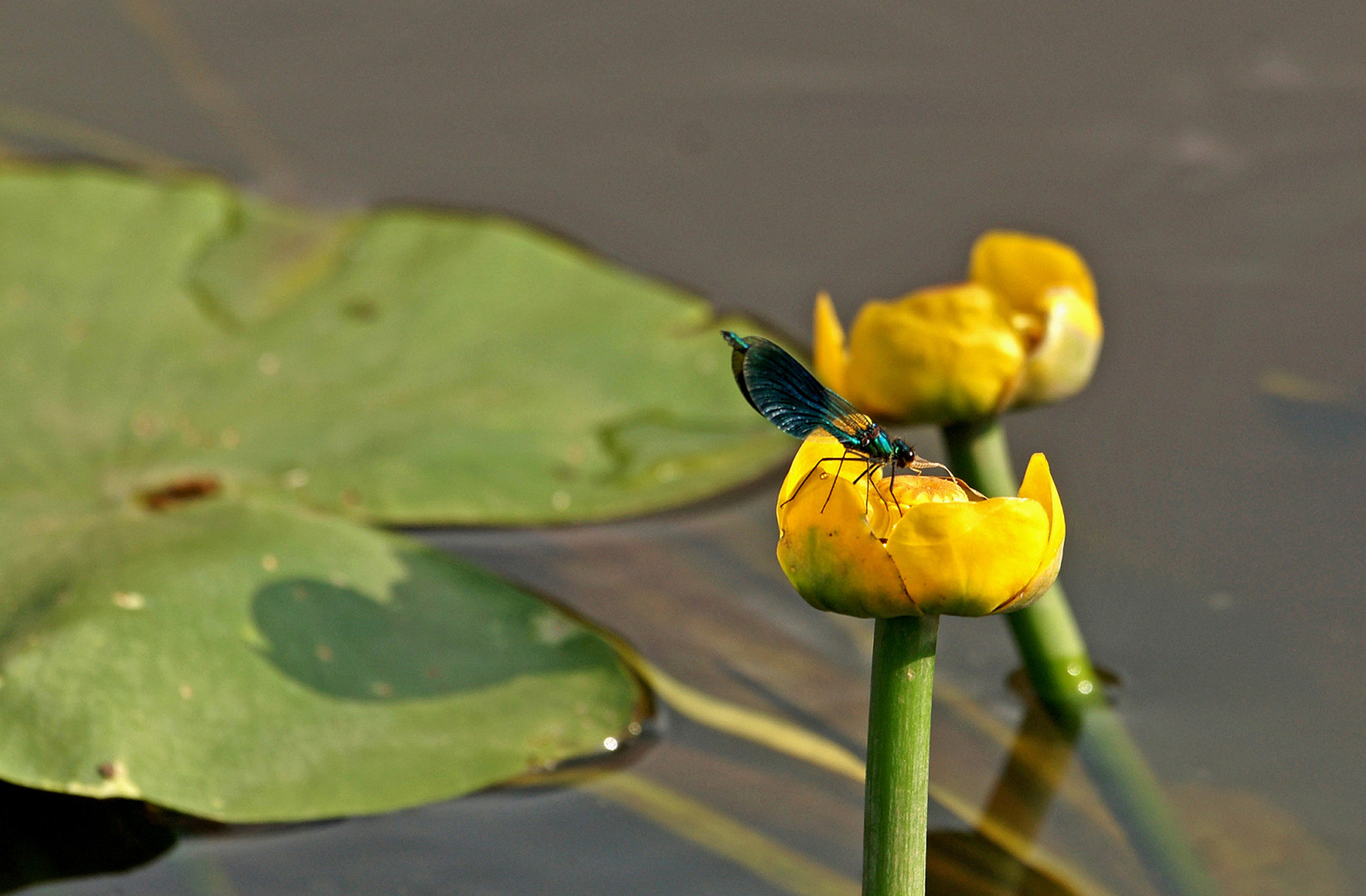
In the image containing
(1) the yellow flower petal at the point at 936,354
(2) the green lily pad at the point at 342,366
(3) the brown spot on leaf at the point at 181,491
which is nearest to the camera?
(1) the yellow flower petal at the point at 936,354

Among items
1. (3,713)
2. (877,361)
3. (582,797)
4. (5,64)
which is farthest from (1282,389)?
(5,64)

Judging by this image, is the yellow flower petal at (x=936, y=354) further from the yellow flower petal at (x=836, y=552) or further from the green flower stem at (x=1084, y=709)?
the yellow flower petal at (x=836, y=552)

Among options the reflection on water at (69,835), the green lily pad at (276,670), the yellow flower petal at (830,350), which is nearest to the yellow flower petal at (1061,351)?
the yellow flower petal at (830,350)

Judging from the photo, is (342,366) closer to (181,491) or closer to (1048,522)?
(181,491)

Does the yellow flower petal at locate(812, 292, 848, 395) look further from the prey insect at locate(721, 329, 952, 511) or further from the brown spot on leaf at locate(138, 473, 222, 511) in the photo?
the brown spot on leaf at locate(138, 473, 222, 511)

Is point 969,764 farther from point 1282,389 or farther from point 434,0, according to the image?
point 434,0
